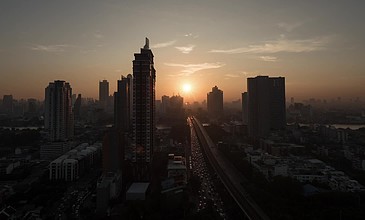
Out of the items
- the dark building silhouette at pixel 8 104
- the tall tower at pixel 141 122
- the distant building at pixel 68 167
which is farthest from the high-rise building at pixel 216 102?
the tall tower at pixel 141 122

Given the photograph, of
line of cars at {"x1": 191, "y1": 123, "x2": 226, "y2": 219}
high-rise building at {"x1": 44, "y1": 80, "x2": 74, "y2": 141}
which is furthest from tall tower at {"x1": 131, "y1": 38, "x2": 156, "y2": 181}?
high-rise building at {"x1": 44, "y1": 80, "x2": 74, "y2": 141}

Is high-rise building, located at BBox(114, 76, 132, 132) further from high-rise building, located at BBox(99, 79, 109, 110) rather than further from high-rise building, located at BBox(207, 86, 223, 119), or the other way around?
high-rise building, located at BBox(99, 79, 109, 110)

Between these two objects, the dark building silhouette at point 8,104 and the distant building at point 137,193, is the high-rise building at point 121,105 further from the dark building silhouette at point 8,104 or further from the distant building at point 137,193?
the dark building silhouette at point 8,104

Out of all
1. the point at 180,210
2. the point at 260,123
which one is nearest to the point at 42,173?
the point at 180,210

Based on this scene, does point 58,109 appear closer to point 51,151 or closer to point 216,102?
point 51,151

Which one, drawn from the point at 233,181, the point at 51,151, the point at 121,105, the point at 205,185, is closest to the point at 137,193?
the point at 205,185

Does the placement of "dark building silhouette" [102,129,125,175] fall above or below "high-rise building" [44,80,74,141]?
below
